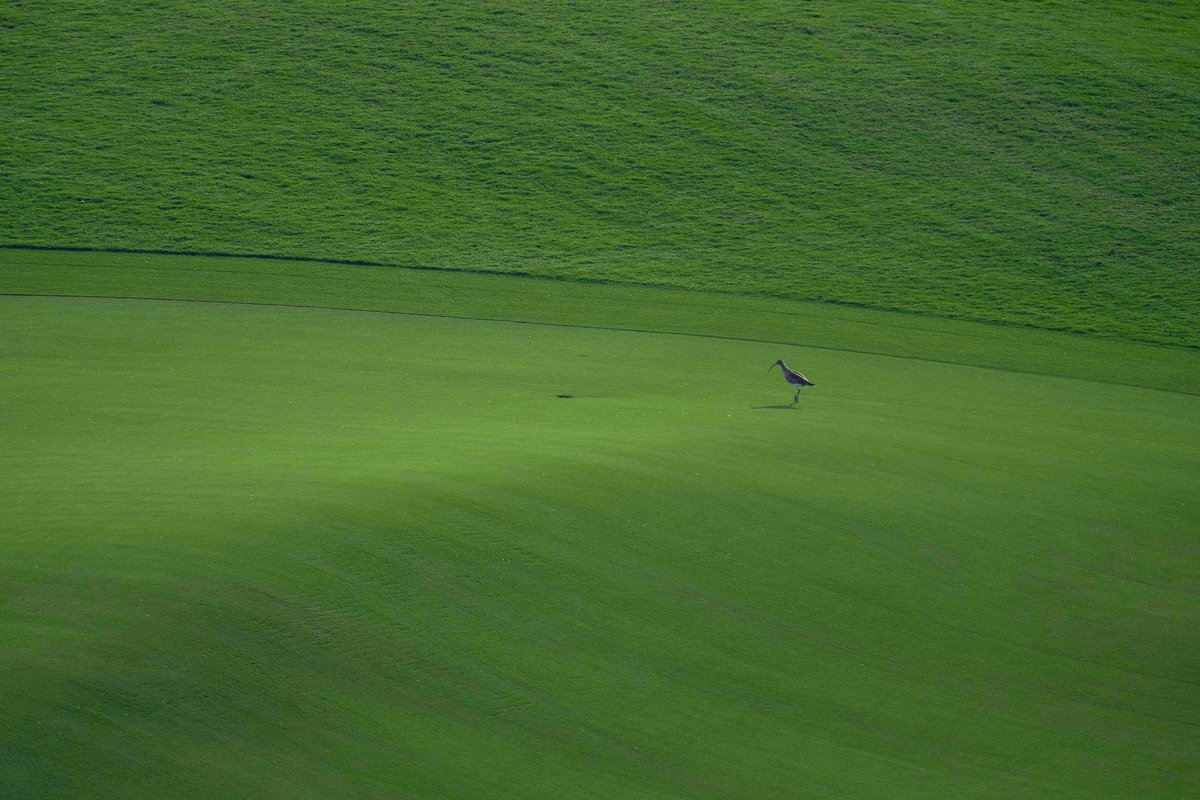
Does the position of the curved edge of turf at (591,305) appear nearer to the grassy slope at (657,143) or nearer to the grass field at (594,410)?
the grass field at (594,410)

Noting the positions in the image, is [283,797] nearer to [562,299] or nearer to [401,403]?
[401,403]

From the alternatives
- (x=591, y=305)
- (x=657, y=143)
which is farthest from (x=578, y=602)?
(x=657, y=143)

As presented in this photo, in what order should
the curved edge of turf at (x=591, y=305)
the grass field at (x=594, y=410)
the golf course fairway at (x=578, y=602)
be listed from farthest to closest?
the curved edge of turf at (x=591, y=305)
the grass field at (x=594, y=410)
the golf course fairway at (x=578, y=602)

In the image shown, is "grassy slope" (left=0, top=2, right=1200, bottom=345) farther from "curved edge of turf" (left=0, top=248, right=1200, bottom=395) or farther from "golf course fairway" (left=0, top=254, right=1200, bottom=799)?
"golf course fairway" (left=0, top=254, right=1200, bottom=799)

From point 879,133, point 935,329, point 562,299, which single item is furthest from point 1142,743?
point 879,133

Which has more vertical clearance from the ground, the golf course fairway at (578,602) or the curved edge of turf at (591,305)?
the golf course fairway at (578,602)

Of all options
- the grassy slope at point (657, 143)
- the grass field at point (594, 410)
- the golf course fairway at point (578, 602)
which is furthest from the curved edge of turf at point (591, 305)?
the golf course fairway at point (578, 602)
